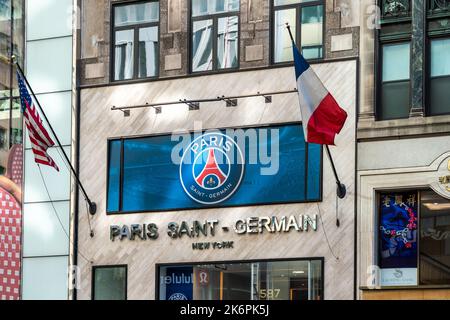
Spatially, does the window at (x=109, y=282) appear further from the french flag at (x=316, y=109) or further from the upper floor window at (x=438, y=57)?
the upper floor window at (x=438, y=57)

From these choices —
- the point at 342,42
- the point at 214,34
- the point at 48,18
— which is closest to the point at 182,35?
the point at 214,34

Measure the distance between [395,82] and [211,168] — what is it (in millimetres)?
5776

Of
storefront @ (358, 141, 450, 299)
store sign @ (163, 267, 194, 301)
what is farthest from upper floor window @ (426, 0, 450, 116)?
store sign @ (163, 267, 194, 301)

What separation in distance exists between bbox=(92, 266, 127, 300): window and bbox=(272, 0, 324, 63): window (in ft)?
25.3

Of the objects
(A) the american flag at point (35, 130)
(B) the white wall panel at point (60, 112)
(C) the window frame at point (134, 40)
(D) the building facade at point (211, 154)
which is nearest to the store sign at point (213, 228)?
(D) the building facade at point (211, 154)

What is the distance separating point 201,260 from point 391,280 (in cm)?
549

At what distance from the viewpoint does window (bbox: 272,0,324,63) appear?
92.6ft

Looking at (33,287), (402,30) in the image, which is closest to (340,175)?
(402,30)

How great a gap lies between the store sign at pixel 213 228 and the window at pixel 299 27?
461 cm

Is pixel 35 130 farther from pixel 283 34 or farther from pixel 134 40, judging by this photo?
pixel 283 34

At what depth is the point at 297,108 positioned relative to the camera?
28.1m

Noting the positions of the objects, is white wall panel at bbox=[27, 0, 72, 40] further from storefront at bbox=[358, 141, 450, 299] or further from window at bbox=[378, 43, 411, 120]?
storefront at bbox=[358, 141, 450, 299]

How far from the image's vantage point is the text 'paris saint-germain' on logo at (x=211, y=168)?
28578mm

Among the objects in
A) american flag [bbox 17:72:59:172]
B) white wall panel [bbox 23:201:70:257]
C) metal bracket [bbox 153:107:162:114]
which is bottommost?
white wall panel [bbox 23:201:70:257]
